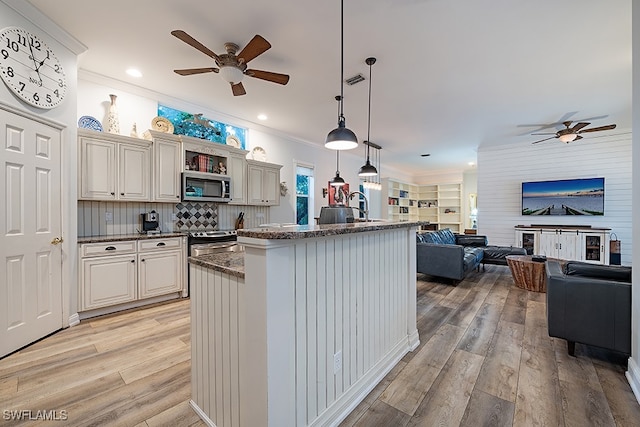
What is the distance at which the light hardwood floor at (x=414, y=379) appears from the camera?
1591mm

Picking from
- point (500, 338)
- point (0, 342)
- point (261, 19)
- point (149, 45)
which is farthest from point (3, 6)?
point (500, 338)

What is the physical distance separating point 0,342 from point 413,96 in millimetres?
5070

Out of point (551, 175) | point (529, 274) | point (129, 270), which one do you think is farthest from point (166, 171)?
point (551, 175)

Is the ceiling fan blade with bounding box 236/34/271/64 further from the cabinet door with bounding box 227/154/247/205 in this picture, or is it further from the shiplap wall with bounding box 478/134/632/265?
the shiplap wall with bounding box 478/134/632/265

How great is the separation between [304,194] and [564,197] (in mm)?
5805

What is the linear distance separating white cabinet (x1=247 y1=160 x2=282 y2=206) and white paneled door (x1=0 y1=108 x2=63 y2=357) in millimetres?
2527

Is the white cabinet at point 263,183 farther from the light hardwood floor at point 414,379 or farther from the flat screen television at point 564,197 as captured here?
the flat screen television at point 564,197

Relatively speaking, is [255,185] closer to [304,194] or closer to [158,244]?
[304,194]

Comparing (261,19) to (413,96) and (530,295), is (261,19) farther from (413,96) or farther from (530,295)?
(530,295)

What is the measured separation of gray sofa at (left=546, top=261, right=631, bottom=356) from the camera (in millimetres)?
2020

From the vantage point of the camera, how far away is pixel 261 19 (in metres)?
2.36

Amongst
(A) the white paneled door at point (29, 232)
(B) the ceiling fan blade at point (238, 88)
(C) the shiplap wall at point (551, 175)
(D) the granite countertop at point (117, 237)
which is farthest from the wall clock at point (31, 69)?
(C) the shiplap wall at point (551, 175)

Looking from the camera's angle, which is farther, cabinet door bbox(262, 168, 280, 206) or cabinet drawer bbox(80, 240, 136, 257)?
cabinet door bbox(262, 168, 280, 206)

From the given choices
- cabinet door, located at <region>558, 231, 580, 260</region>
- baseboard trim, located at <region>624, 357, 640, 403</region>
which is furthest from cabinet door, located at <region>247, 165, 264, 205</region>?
cabinet door, located at <region>558, 231, 580, 260</region>
